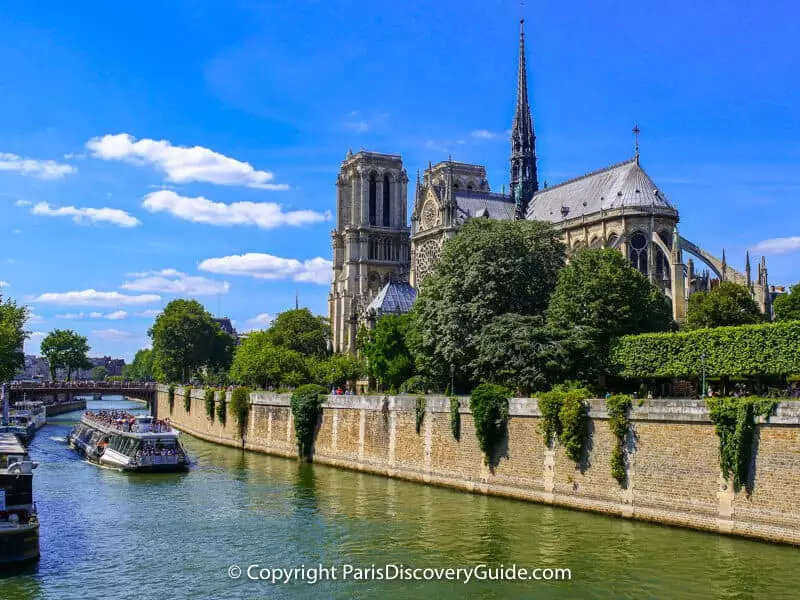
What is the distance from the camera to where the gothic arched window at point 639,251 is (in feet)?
257

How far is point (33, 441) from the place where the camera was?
71312mm

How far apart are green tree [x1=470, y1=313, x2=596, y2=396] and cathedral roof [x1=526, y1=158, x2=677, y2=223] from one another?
126 ft

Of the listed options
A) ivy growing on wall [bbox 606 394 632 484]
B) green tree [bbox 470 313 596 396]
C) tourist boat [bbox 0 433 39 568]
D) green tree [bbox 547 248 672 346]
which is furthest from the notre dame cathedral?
tourist boat [bbox 0 433 39 568]

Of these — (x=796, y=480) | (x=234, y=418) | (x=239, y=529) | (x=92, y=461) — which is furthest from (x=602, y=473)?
(x=234, y=418)

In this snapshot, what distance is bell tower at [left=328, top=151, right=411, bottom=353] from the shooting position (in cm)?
12056

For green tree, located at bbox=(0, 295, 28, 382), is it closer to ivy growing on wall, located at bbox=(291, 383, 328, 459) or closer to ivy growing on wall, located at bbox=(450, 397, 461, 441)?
ivy growing on wall, located at bbox=(291, 383, 328, 459)

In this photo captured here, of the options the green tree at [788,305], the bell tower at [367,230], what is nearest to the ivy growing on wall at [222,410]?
the green tree at [788,305]

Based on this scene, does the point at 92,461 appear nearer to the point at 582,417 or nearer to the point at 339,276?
the point at 582,417

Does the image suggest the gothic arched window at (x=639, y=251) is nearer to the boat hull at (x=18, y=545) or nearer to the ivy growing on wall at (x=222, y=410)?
the ivy growing on wall at (x=222, y=410)

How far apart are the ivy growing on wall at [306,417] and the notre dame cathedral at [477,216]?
14.4m

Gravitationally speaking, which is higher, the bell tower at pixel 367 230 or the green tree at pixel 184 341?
the bell tower at pixel 367 230

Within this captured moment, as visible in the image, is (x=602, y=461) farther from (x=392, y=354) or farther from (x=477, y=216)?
(x=477, y=216)

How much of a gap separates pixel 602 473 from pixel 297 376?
133ft

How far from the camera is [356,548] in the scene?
98.1 ft
